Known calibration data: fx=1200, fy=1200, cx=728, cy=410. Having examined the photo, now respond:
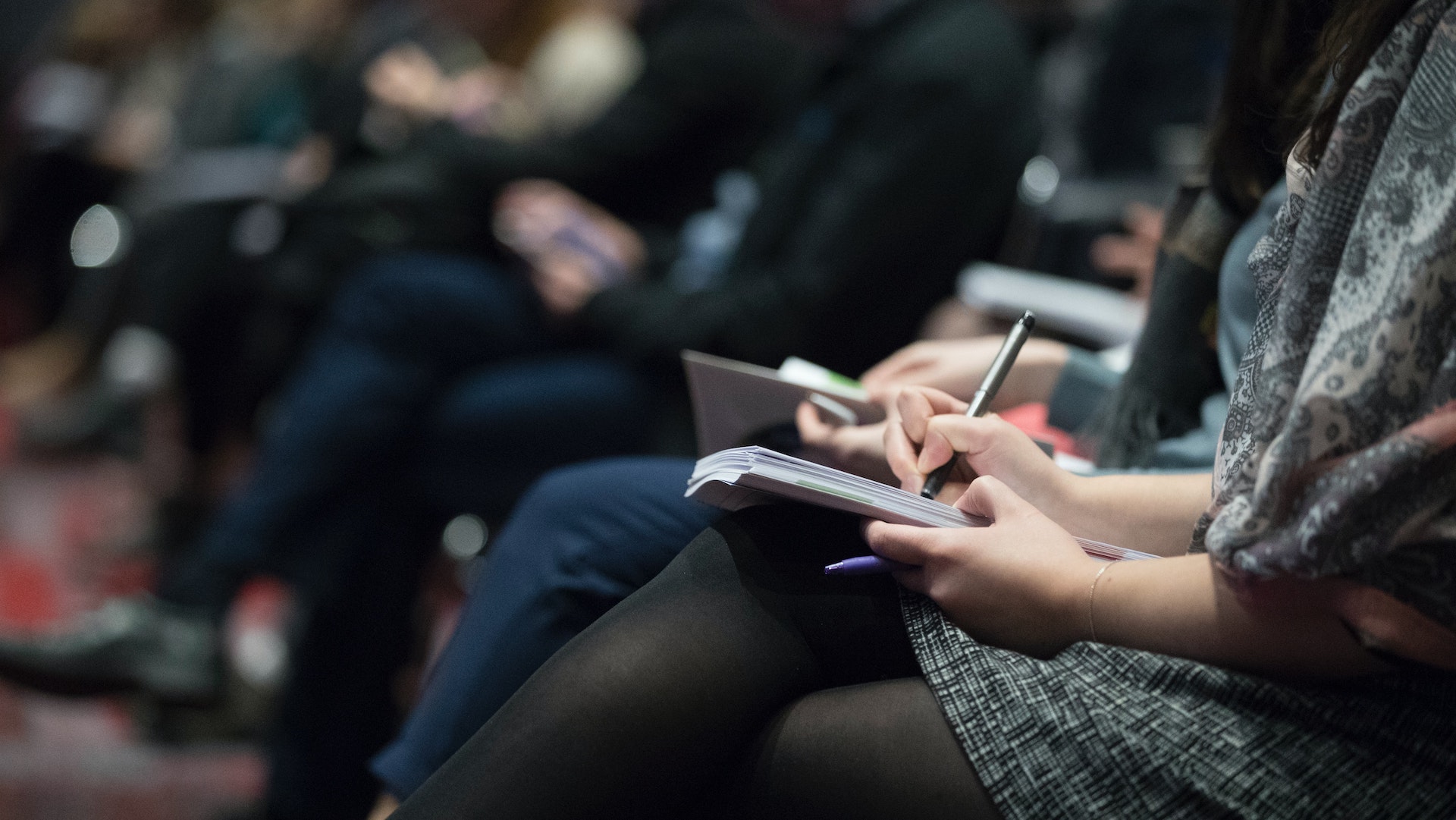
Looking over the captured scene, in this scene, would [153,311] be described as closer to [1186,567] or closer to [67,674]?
[67,674]

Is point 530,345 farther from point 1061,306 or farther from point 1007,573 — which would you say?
point 1007,573

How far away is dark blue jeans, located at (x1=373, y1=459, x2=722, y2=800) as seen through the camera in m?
0.85

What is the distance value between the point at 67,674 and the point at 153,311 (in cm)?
127

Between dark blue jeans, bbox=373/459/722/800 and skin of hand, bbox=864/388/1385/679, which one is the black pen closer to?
skin of hand, bbox=864/388/1385/679

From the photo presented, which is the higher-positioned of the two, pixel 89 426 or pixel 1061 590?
pixel 1061 590

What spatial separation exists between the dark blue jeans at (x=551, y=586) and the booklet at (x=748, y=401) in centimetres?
5

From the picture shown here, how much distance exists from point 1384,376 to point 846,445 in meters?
0.40

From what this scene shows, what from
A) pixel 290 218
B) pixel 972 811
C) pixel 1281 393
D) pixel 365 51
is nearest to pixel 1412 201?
pixel 1281 393

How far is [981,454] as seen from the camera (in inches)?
28.3

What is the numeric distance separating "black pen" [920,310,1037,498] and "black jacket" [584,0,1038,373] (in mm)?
690

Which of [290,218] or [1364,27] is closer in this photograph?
[1364,27]

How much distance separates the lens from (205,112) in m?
2.77

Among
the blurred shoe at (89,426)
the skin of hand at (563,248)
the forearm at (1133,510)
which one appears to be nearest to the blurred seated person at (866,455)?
the forearm at (1133,510)

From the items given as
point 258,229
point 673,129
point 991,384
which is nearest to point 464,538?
point 673,129
